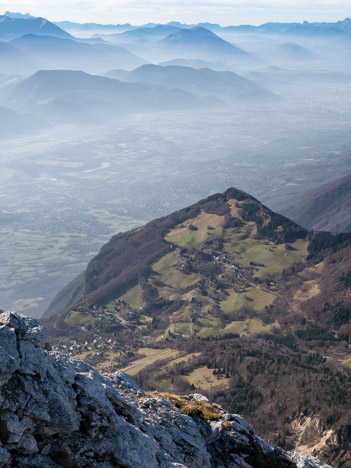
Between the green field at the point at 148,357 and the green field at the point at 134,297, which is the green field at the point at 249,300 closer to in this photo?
the green field at the point at 134,297

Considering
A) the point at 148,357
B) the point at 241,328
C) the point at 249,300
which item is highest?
the point at 249,300

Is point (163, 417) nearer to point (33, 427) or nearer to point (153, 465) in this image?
point (153, 465)

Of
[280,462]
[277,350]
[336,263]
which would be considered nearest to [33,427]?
[280,462]

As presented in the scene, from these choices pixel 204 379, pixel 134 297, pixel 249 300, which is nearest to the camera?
pixel 204 379

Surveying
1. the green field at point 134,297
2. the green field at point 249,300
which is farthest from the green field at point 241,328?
the green field at point 134,297

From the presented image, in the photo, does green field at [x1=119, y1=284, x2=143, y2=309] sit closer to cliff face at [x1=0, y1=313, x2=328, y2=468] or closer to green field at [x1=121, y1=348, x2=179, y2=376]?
green field at [x1=121, y1=348, x2=179, y2=376]

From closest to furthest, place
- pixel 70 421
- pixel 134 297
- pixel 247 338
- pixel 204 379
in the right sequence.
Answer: pixel 70 421 < pixel 204 379 < pixel 247 338 < pixel 134 297

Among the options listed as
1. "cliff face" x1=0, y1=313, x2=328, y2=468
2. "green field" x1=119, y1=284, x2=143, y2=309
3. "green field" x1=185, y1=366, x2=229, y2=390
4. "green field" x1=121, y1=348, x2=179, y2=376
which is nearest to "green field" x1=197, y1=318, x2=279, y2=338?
"green field" x1=121, y1=348, x2=179, y2=376

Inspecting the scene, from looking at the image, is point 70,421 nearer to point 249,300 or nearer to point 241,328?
point 241,328

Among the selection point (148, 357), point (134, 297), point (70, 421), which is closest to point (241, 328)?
point (148, 357)
